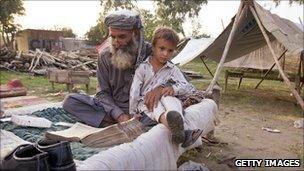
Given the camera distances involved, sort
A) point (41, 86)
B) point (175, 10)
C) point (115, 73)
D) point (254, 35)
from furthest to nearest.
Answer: point (175, 10) → point (41, 86) → point (254, 35) → point (115, 73)

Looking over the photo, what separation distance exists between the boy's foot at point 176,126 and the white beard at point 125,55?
3.67 ft

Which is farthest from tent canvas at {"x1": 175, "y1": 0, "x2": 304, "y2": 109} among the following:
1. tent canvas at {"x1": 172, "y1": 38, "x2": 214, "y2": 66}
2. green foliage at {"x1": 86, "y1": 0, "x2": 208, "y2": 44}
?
green foliage at {"x1": 86, "y1": 0, "x2": 208, "y2": 44}

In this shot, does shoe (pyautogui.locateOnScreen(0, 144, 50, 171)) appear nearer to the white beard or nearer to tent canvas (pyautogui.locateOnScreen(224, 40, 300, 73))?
the white beard

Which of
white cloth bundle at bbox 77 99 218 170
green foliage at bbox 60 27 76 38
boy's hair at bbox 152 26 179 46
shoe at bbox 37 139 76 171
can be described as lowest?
green foliage at bbox 60 27 76 38

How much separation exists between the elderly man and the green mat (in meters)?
0.24

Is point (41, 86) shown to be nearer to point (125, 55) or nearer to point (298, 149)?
point (298, 149)

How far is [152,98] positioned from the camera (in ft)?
10.6

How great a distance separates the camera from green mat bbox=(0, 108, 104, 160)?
2.76 metres

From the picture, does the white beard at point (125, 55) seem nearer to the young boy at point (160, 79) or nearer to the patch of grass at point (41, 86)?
the young boy at point (160, 79)

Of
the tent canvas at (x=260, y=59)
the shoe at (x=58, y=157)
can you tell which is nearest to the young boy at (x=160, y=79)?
the shoe at (x=58, y=157)

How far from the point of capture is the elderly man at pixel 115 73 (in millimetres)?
3557

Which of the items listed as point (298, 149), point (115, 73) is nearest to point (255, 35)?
point (298, 149)

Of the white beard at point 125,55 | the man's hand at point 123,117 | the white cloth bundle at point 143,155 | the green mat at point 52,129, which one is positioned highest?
the white beard at point 125,55

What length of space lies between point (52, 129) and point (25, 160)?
177 cm
